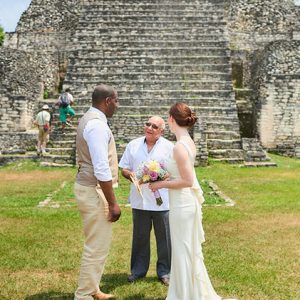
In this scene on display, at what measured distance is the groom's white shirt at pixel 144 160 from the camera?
627cm

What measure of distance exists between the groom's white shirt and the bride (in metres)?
0.82

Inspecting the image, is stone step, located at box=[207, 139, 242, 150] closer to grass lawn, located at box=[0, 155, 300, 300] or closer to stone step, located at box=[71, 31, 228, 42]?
grass lawn, located at box=[0, 155, 300, 300]

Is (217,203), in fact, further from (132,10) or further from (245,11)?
(245,11)

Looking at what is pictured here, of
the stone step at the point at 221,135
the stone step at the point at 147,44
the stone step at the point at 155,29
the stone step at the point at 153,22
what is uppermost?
the stone step at the point at 153,22

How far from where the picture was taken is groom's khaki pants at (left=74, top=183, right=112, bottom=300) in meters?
5.32

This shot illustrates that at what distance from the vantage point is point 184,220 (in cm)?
534

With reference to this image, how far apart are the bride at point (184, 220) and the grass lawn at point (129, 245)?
57 cm

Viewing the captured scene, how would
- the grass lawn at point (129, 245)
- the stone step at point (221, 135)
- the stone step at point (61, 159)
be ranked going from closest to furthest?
1. the grass lawn at point (129, 245)
2. the stone step at point (61, 159)
3. the stone step at point (221, 135)

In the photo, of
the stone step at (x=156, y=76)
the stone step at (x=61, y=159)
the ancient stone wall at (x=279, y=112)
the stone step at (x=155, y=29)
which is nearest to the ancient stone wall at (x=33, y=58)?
the stone step at (x=156, y=76)

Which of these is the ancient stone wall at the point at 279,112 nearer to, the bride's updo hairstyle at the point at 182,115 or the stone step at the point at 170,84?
the stone step at the point at 170,84

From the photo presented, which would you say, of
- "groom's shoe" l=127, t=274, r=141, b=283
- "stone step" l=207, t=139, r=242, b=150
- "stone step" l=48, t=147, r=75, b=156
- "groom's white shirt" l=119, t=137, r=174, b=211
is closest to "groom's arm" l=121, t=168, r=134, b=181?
"groom's white shirt" l=119, t=137, r=174, b=211

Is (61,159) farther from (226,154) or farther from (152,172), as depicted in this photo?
(152,172)

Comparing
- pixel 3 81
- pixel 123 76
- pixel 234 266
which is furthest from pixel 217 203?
pixel 3 81

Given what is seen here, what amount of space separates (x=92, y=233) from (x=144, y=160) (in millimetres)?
1344
